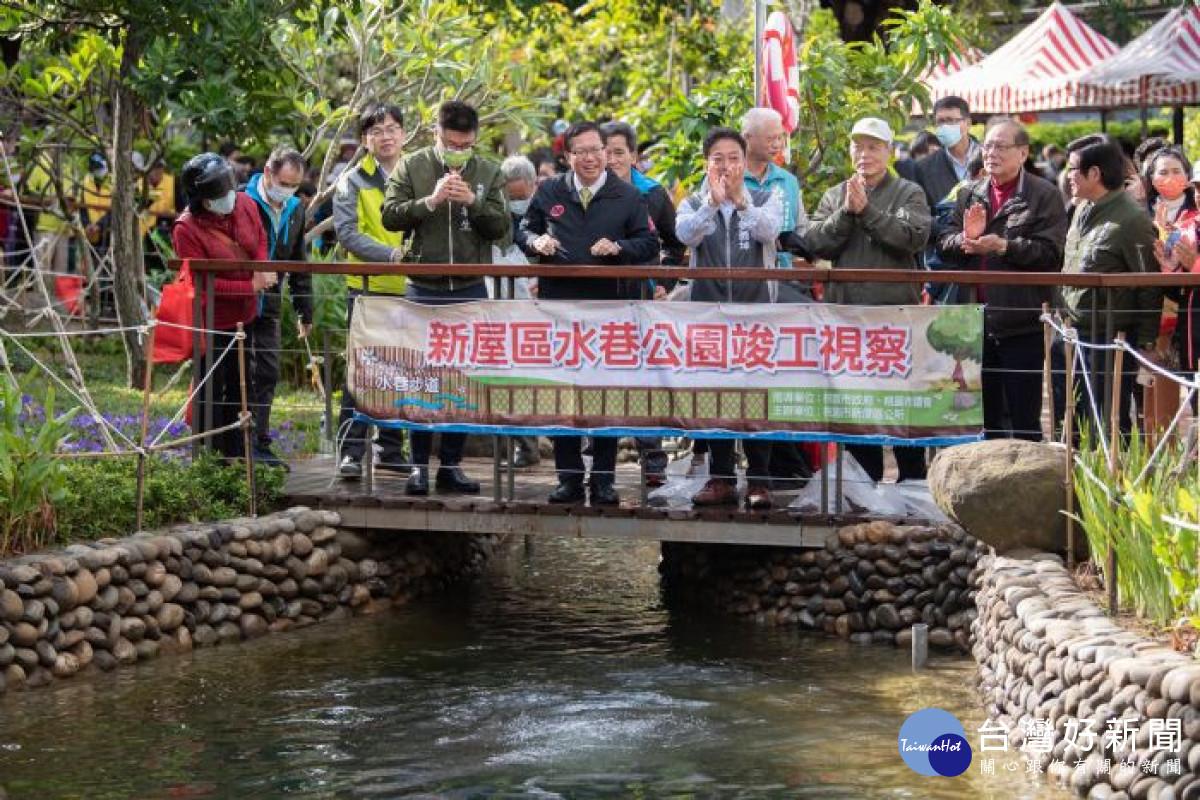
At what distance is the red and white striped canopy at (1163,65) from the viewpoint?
17984 mm

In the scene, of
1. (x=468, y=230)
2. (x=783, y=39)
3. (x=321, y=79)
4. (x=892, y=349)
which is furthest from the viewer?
(x=321, y=79)

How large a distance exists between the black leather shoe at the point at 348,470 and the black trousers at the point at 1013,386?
345cm

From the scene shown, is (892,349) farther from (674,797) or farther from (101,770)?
(101,770)

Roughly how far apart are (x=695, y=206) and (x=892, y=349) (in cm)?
124

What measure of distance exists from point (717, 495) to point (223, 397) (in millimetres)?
2812

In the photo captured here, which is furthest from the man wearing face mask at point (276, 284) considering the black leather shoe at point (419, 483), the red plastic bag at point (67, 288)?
the red plastic bag at point (67, 288)

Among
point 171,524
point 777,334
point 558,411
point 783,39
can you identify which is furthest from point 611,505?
point 783,39

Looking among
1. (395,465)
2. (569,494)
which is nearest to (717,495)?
(569,494)

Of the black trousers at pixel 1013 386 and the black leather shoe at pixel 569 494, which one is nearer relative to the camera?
the black trousers at pixel 1013 386

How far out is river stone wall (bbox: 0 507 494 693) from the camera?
866cm

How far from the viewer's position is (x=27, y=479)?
8898mm

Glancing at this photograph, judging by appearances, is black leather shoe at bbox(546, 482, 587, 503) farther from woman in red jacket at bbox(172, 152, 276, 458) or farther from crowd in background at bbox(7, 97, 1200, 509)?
woman in red jacket at bbox(172, 152, 276, 458)

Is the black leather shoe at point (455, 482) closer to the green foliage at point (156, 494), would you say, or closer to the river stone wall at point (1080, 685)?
the green foliage at point (156, 494)

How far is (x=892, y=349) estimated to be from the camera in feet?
32.5
